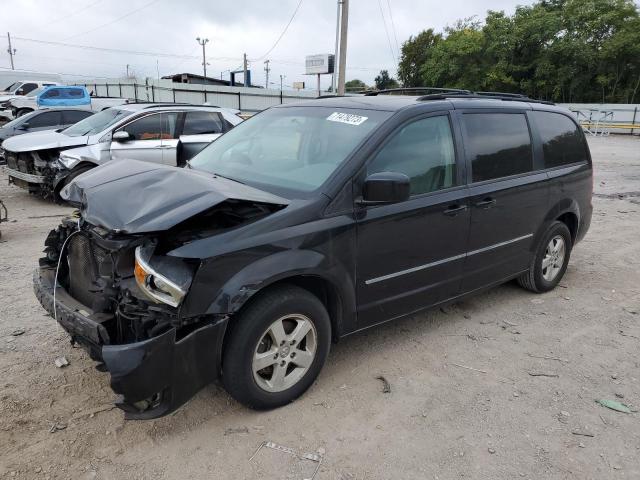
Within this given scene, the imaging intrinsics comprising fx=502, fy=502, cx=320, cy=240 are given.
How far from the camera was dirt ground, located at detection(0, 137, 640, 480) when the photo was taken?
8.55 ft

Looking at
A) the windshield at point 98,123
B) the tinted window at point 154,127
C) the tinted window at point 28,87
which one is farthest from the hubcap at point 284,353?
the tinted window at point 28,87

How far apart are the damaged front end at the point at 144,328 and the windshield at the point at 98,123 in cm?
684

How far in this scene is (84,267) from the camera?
Answer: 3.02 meters

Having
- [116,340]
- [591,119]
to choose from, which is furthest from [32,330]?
[591,119]

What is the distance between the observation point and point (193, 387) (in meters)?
2.62

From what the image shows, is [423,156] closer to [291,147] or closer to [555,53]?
[291,147]

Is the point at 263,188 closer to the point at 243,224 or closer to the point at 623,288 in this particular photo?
the point at 243,224

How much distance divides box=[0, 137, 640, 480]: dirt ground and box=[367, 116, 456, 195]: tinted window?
44.8 inches

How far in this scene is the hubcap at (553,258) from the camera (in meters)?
4.94

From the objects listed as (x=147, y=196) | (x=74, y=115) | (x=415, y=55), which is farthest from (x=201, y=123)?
(x=415, y=55)

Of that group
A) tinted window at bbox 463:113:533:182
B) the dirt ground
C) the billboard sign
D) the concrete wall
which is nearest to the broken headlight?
the dirt ground

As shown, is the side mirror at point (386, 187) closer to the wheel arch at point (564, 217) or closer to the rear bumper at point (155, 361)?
the rear bumper at point (155, 361)

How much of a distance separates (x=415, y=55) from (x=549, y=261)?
2207 inches

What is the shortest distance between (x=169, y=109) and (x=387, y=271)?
23.1ft
